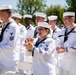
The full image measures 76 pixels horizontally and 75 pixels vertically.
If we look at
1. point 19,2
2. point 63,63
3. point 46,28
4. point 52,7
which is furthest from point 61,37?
point 19,2

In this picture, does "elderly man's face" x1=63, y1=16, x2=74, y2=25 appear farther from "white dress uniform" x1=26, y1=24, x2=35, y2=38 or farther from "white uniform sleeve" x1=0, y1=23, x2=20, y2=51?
"white dress uniform" x1=26, y1=24, x2=35, y2=38

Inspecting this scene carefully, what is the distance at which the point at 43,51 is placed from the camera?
18.2 ft

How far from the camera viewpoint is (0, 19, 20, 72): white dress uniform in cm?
604

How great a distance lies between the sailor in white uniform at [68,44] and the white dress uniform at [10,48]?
899 millimetres

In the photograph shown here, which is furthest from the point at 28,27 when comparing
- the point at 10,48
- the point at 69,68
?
the point at 10,48

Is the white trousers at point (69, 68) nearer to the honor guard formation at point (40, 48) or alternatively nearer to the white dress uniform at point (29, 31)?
the honor guard formation at point (40, 48)

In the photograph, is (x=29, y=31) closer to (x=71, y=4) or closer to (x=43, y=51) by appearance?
(x=43, y=51)

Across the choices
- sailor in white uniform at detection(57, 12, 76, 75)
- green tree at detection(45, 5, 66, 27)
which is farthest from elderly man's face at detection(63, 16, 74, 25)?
green tree at detection(45, 5, 66, 27)

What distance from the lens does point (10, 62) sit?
6.29 metres

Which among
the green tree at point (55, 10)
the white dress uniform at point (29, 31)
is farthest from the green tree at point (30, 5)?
the white dress uniform at point (29, 31)

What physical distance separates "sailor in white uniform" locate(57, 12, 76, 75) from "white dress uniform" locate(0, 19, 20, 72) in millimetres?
899

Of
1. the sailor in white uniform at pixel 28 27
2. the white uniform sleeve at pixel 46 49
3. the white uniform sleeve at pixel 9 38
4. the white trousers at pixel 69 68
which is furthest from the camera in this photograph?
the sailor in white uniform at pixel 28 27

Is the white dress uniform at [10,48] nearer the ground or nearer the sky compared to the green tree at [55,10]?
nearer the sky

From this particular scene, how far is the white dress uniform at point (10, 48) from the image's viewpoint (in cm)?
604
